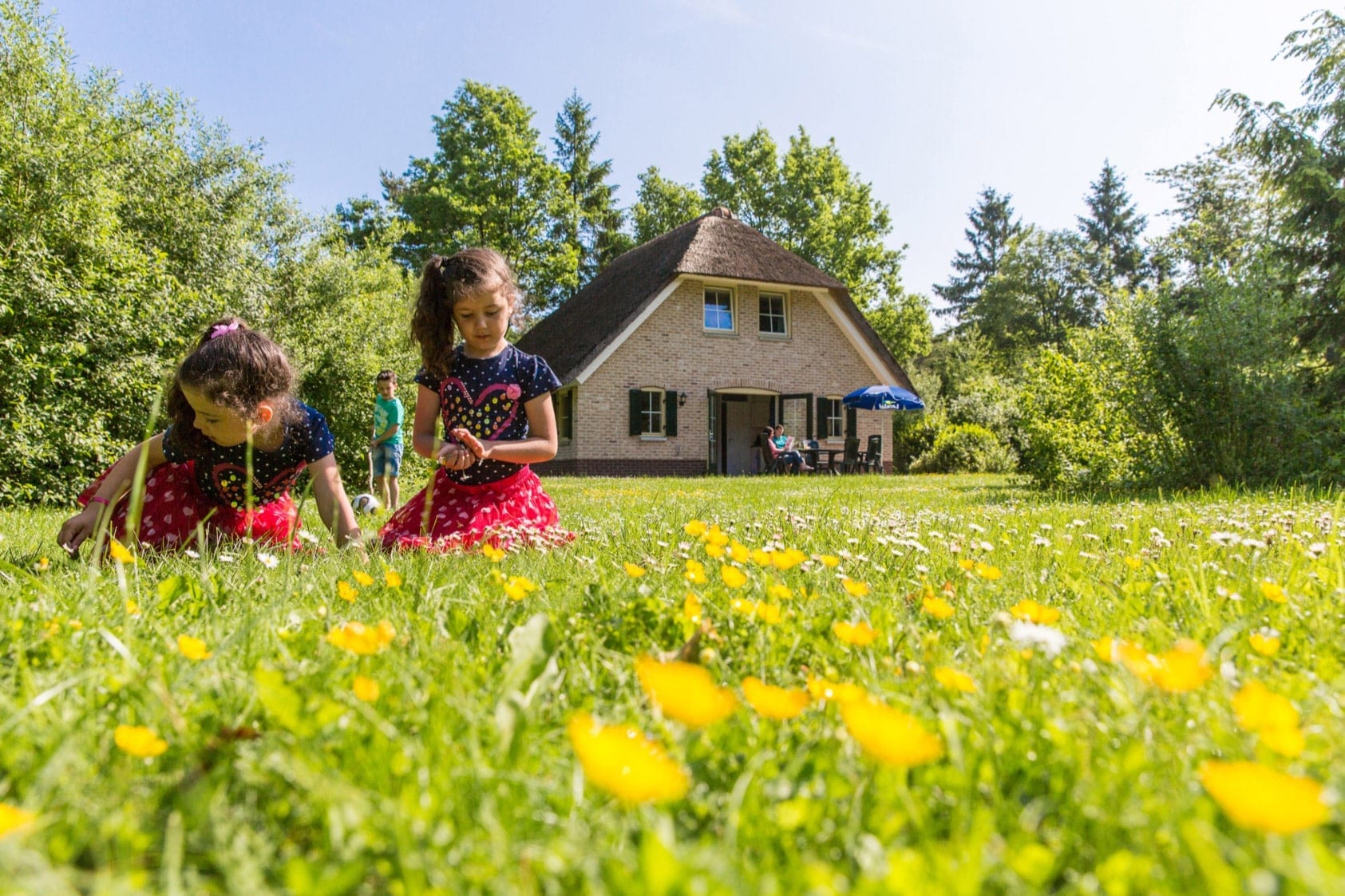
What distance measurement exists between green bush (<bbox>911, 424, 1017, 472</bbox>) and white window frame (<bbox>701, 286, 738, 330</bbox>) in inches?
291

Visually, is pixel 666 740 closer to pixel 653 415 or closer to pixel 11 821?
pixel 11 821

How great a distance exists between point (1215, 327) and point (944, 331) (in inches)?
1917

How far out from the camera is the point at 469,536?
139 inches

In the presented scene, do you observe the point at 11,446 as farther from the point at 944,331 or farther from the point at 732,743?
the point at 944,331

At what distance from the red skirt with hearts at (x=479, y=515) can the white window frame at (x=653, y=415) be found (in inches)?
644

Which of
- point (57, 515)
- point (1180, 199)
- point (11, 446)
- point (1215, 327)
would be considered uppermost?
point (1180, 199)

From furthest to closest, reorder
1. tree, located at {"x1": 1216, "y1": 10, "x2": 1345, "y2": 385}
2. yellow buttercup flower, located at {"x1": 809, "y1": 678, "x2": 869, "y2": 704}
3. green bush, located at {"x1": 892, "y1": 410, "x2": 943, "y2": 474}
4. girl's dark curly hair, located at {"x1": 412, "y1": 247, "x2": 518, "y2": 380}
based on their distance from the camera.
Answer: green bush, located at {"x1": 892, "y1": 410, "x2": 943, "y2": 474}, tree, located at {"x1": 1216, "y1": 10, "x2": 1345, "y2": 385}, girl's dark curly hair, located at {"x1": 412, "y1": 247, "x2": 518, "y2": 380}, yellow buttercup flower, located at {"x1": 809, "y1": 678, "x2": 869, "y2": 704}

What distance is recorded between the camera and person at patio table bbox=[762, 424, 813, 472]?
64.4ft

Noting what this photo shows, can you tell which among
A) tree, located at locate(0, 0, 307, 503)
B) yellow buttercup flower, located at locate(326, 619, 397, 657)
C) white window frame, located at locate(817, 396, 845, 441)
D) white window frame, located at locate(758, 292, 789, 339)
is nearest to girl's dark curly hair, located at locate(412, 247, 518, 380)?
yellow buttercup flower, located at locate(326, 619, 397, 657)

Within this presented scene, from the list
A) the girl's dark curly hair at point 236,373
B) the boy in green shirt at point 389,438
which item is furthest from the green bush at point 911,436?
the girl's dark curly hair at point 236,373

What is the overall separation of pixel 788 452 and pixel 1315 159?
11.3m

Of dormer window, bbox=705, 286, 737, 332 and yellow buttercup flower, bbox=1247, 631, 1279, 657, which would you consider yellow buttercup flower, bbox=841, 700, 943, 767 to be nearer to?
yellow buttercup flower, bbox=1247, 631, 1279, 657

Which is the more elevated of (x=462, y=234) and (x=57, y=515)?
(x=462, y=234)

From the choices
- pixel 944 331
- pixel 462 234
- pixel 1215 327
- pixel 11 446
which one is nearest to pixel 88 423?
pixel 11 446
